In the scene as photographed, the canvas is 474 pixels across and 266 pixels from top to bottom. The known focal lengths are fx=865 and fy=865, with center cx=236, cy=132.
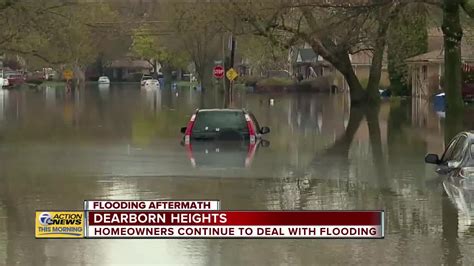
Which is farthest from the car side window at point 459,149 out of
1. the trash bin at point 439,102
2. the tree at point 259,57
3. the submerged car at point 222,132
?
the tree at point 259,57

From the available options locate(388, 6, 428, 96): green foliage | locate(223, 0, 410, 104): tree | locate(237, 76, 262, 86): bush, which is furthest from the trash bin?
locate(237, 76, 262, 86): bush

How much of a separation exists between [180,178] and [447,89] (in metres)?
24.8

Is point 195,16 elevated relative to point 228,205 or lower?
elevated

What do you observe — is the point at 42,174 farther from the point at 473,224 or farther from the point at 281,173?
the point at 473,224

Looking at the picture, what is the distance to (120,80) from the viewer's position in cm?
15600

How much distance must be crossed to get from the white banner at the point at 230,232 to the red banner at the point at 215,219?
5cm

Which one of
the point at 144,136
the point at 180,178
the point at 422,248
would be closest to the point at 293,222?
the point at 422,248

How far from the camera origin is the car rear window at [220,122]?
2336 cm

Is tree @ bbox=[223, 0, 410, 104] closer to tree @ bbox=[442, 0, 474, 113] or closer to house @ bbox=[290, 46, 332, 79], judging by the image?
tree @ bbox=[442, 0, 474, 113]

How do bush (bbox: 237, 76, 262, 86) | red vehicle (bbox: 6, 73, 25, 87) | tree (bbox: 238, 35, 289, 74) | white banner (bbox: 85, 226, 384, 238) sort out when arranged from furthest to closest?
red vehicle (bbox: 6, 73, 25, 87) → bush (bbox: 237, 76, 262, 86) → tree (bbox: 238, 35, 289, 74) → white banner (bbox: 85, 226, 384, 238)

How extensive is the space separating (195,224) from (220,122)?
49.2 ft

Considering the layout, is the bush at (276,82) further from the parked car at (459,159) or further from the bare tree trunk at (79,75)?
the parked car at (459,159)

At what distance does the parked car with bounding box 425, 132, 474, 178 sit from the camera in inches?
566

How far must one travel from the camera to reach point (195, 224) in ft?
28.4
